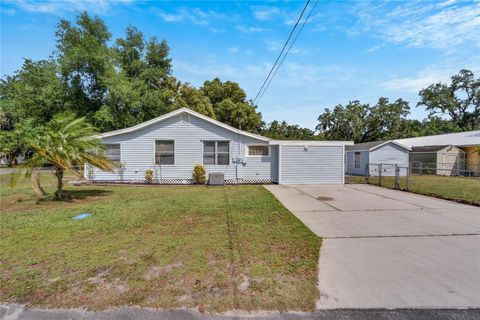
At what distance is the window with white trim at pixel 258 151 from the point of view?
1377cm

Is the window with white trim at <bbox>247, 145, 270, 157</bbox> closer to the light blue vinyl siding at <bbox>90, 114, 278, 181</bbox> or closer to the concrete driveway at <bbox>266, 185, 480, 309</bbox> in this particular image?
the light blue vinyl siding at <bbox>90, 114, 278, 181</bbox>

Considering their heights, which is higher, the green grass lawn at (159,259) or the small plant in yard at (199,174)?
the small plant in yard at (199,174)

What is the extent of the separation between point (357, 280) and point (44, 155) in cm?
872

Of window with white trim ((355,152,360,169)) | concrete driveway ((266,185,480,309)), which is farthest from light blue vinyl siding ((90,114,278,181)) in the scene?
window with white trim ((355,152,360,169))

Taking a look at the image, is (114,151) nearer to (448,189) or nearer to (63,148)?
(63,148)

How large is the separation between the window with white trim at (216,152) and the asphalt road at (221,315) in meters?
11.0

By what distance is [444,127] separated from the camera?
43812 mm

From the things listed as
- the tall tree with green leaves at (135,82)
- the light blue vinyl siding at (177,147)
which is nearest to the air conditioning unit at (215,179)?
the light blue vinyl siding at (177,147)

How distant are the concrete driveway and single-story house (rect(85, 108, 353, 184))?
6.17 metres

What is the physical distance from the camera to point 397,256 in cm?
397

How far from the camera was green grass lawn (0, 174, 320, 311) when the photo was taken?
2.77m

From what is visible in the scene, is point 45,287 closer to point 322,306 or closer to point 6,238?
point 6,238

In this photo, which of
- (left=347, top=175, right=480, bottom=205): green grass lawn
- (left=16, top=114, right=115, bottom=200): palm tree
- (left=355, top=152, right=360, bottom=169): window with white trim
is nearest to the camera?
(left=16, top=114, right=115, bottom=200): palm tree

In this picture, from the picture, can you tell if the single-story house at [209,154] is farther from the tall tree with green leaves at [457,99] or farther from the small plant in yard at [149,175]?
the tall tree with green leaves at [457,99]
